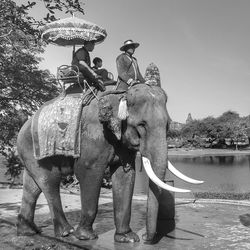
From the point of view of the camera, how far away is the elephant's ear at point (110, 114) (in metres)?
6.33

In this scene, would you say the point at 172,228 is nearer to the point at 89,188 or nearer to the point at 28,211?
the point at 89,188

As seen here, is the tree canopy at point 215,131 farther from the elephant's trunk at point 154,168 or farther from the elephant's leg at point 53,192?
the elephant's trunk at point 154,168

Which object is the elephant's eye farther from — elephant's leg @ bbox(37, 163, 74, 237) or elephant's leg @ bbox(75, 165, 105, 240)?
elephant's leg @ bbox(37, 163, 74, 237)

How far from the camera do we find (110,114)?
638 cm

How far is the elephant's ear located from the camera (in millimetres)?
6332

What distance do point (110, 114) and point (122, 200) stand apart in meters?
1.47

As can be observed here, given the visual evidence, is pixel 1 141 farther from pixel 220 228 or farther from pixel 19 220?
pixel 220 228

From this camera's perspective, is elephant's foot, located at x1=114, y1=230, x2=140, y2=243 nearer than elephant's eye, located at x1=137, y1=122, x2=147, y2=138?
No

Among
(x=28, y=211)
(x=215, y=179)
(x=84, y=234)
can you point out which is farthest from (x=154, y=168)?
(x=215, y=179)

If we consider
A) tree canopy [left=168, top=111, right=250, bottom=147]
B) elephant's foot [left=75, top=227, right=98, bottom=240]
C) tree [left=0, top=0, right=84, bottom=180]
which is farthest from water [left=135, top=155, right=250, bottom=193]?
tree canopy [left=168, top=111, right=250, bottom=147]

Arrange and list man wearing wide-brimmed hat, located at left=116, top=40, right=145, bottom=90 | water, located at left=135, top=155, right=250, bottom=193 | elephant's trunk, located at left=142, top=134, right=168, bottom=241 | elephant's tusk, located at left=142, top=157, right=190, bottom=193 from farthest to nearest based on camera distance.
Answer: water, located at left=135, top=155, right=250, bottom=193 < man wearing wide-brimmed hat, located at left=116, top=40, right=145, bottom=90 < elephant's trunk, located at left=142, top=134, right=168, bottom=241 < elephant's tusk, located at left=142, top=157, right=190, bottom=193

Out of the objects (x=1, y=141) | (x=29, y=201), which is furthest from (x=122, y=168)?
(x=1, y=141)

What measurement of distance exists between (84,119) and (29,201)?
1.96m

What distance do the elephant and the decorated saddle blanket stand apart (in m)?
0.13
